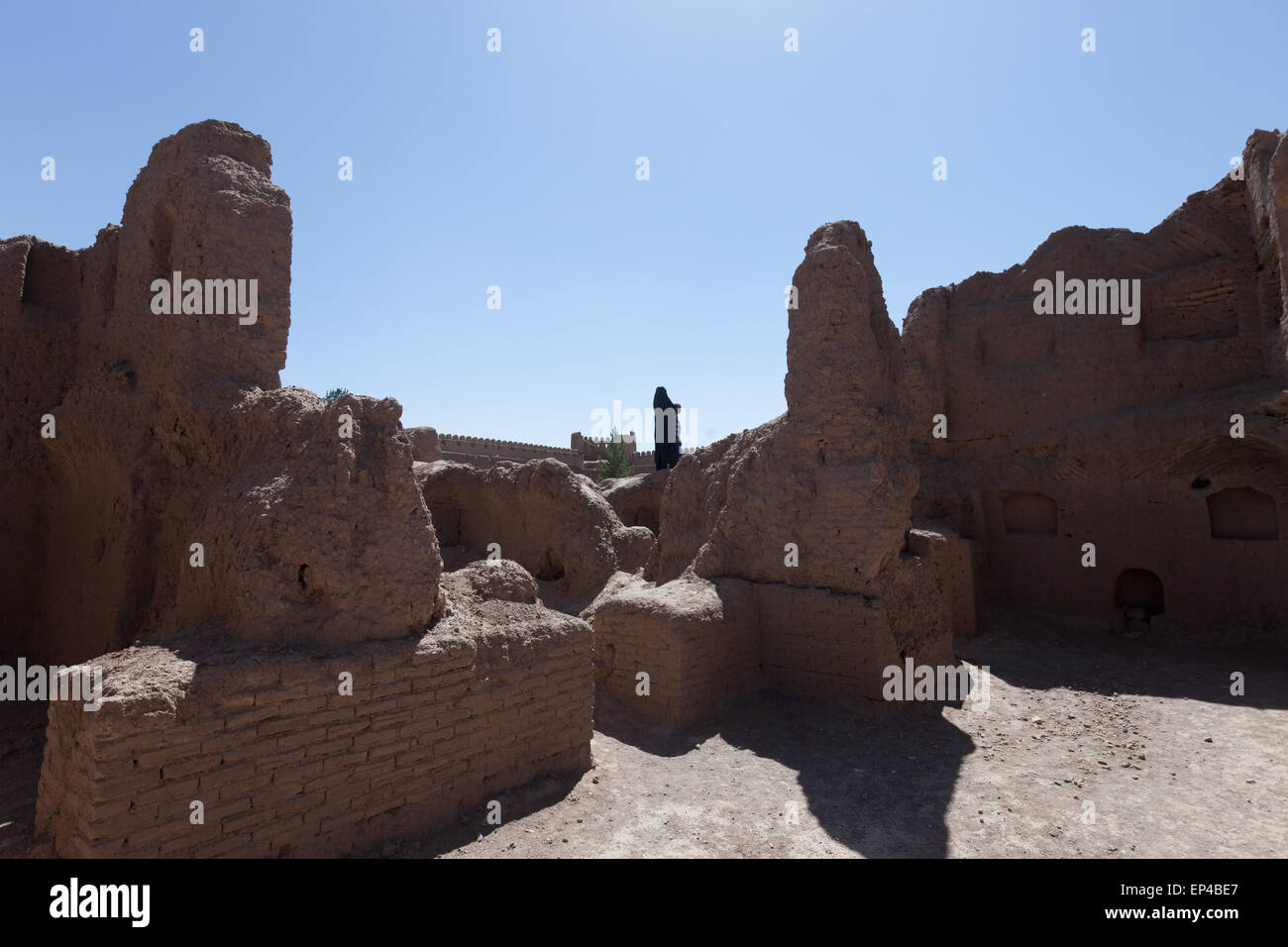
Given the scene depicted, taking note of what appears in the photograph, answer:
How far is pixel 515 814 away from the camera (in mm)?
5293

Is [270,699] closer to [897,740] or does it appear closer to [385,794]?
[385,794]

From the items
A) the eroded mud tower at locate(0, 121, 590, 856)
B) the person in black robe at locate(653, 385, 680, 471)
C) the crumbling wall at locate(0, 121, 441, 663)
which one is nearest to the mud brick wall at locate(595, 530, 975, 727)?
the eroded mud tower at locate(0, 121, 590, 856)

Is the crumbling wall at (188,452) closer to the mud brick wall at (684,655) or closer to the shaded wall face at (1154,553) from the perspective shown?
the mud brick wall at (684,655)

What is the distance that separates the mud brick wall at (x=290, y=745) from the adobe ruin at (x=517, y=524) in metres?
0.02

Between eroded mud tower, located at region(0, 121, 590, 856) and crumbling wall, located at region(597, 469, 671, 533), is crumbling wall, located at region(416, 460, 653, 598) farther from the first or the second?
eroded mud tower, located at region(0, 121, 590, 856)

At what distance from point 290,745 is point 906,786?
5.02 metres

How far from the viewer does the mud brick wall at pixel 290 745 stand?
3.57 m

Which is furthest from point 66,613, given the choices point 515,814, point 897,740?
point 897,740

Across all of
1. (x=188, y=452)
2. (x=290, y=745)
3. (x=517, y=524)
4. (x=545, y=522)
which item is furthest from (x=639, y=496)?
(x=290, y=745)

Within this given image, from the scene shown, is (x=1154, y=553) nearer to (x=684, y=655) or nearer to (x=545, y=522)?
(x=684, y=655)

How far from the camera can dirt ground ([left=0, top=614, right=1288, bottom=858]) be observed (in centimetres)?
502

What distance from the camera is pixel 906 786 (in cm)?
614

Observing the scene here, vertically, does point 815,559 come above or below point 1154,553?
above

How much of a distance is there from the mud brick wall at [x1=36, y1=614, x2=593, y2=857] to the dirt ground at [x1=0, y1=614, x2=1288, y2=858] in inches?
13.5
